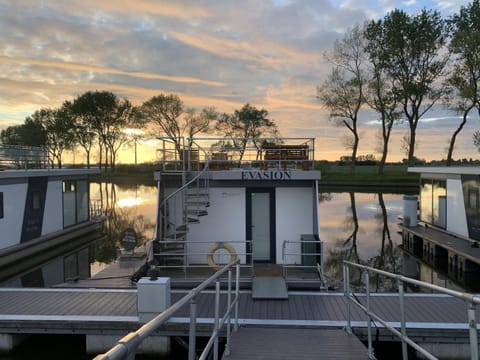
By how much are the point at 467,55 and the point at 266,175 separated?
32.2 meters

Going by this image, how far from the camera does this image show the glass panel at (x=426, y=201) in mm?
20297

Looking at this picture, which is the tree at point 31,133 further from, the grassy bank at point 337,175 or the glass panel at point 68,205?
the glass panel at point 68,205

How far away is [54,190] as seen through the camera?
19.3 metres

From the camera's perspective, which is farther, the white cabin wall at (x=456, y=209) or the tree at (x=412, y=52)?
the tree at (x=412, y=52)

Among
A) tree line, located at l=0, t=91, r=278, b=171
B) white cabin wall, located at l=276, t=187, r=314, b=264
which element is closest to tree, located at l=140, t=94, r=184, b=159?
tree line, located at l=0, t=91, r=278, b=171

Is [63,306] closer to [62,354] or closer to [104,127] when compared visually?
[62,354]

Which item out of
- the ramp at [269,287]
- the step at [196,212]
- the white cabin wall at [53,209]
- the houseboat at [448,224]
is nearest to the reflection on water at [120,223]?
the white cabin wall at [53,209]

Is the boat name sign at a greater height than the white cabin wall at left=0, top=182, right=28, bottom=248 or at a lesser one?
greater

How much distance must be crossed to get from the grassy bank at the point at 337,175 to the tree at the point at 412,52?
8047 mm

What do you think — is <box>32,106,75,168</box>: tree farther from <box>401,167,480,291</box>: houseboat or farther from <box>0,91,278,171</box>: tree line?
<box>401,167,480,291</box>: houseboat

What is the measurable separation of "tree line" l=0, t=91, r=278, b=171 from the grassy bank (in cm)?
450

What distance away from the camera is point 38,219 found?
1783cm

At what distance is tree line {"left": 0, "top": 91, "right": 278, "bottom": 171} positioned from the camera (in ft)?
203

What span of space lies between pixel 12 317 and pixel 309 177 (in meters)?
8.12
